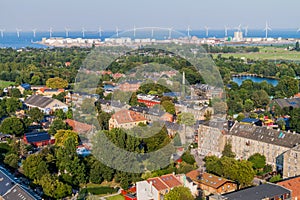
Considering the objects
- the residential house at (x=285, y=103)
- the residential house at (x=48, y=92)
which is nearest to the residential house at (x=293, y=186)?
the residential house at (x=285, y=103)

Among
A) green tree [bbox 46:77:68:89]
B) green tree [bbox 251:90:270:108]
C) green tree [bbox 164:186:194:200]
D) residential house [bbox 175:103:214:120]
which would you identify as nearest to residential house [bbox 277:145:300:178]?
green tree [bbox 164:186:194:200]

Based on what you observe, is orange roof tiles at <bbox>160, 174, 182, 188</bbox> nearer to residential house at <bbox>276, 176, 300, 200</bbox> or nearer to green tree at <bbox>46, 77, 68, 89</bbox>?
residential house at <bbox>276, 176, 300, 200</bbox>

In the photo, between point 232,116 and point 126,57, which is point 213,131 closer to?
point 232,116

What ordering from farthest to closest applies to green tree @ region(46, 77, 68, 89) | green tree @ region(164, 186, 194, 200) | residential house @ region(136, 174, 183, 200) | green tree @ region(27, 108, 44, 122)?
green tree @ region(46, 77, 68, 89) < green tree @ region(27, 108, 44, 122) < residential house @ region(136, 174, 183, 200) < green tree @ region(164, 186, 194, 200)

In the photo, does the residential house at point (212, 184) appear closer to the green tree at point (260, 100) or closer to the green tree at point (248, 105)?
the green tree at point (248, 105)

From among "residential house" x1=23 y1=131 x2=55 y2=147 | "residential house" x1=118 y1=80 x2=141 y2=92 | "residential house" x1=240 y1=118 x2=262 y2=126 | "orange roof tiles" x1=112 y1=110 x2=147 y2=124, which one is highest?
"residential house" x1=118 y1=80 x2=141 y2=92

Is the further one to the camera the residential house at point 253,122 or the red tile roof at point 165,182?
the residential house at point 253,122
